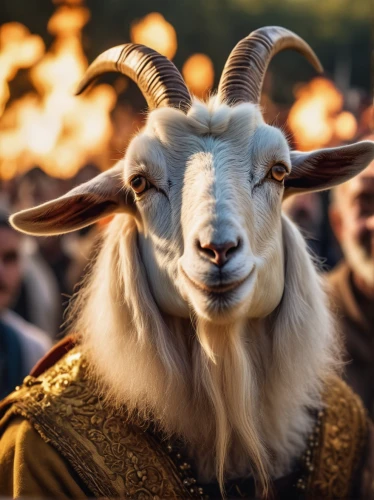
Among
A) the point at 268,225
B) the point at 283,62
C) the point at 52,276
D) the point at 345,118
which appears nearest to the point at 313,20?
the point at 283,62

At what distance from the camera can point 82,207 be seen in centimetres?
280

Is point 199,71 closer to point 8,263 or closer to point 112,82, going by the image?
point 112,82

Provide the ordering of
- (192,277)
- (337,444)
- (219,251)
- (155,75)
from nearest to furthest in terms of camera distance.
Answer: (219,251) → (192,277) → (155,75) → (337,444)

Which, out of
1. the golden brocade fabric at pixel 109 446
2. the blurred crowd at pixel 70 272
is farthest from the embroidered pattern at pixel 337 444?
the blurred crowd at pixel 70 272

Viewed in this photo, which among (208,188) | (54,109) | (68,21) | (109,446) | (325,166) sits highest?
(68,21)

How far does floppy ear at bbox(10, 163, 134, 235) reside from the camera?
271 centimetres

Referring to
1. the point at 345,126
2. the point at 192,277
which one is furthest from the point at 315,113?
the point at 192,277

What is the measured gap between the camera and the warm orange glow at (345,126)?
248 inches

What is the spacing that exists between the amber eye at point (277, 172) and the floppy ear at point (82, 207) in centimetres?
55

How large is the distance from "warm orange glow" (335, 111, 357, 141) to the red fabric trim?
3888mm

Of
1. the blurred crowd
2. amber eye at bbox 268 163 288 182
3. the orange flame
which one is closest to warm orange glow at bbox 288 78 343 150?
the orange flame

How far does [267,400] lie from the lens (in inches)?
110

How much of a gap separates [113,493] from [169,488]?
0.21 metres

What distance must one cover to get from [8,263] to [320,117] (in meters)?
3.07
